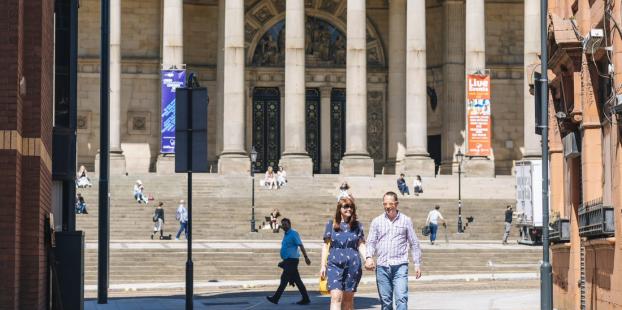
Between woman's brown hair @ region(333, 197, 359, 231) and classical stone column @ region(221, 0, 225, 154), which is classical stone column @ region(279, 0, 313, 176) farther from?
woman's brown hair @ region(333, 197, 359, 231)

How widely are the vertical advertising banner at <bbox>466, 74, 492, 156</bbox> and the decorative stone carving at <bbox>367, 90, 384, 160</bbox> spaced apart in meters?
12.8

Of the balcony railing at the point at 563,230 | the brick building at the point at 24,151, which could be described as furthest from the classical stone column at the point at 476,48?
the brick building at the point at 24,151

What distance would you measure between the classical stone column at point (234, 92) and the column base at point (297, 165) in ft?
6.01

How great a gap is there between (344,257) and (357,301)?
438 inches

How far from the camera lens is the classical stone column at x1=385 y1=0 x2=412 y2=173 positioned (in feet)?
234

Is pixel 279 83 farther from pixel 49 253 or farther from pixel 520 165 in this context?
pixel 49 253

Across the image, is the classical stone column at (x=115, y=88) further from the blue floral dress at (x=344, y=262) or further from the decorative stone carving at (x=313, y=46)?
the blue floral dress at (x=344, y=262)

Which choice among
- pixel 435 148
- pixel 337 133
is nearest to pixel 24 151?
pixel 337 133

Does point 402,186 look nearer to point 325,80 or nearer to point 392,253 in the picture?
point 325,80

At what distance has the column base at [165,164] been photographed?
66.5 m

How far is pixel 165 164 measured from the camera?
66.8m

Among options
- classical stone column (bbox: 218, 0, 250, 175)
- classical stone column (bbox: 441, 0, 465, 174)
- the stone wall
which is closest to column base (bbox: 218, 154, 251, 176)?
classical stone column (bbox: 218, 0, 250, 175)

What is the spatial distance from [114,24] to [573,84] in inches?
1718

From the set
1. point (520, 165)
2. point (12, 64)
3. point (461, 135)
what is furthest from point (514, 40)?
point (12, 64)
